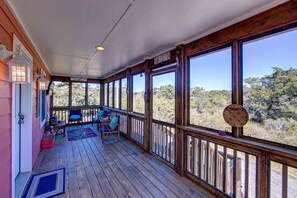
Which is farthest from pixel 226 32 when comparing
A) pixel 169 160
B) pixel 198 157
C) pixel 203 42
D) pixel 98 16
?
pixel 169 160

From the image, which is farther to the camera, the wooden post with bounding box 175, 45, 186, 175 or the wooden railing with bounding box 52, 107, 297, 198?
the wooden post with bounding box 175, 45, 186, 175

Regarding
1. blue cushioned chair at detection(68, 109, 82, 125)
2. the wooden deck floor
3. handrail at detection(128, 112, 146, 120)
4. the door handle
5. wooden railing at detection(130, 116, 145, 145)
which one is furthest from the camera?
blue cushioned chair at detection(68, 109, 82, 125)

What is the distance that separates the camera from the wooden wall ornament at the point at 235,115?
68.0 inches

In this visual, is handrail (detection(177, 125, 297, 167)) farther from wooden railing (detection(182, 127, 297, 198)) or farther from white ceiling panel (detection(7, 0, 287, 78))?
white ceiling panel (detection(7, 0, 287, 78))

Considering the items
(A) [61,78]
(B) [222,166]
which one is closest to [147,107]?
(B) [222,166]

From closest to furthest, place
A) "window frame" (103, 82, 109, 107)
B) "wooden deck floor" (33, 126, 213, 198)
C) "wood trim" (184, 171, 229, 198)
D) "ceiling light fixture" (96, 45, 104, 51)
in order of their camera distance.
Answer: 1. "wood trim" (184, 171, 229, 198)
2. "wooden deck floor" (33, 126, 213, 198)
3. "ceiling light fixture" (96, 45, 104, 51)
4. "window frame" (103, 82, 109, 107)

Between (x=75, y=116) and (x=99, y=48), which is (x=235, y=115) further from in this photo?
(x=75, y=116)

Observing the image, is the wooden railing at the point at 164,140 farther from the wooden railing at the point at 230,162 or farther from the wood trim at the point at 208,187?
the wood trim at the point at 208,187

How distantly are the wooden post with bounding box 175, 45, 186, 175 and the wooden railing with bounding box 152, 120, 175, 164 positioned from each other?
0.26 metres

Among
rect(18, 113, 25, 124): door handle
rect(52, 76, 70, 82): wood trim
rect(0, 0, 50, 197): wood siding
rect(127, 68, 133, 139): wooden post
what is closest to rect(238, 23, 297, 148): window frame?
rect(0, 0, 50, 197): wood siding

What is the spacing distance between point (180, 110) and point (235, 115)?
951 mm

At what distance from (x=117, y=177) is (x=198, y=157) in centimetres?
143

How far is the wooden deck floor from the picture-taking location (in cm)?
211

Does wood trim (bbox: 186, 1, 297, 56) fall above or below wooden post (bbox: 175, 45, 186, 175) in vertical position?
above
